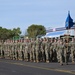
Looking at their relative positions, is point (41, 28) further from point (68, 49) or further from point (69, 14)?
point (68, 49)

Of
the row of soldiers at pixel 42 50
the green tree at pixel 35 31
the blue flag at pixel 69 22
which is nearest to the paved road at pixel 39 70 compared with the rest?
the row of soldiers at pixel 42 50

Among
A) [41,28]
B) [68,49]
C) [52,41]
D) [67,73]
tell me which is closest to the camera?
[67,73]

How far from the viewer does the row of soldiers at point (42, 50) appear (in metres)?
24.2

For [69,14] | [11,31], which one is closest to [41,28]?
[11,31]

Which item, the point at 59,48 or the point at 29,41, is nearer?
the point at 59,48

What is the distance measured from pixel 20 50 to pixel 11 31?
5306 centimetres

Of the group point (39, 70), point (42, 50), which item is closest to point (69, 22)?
point (42, 50)

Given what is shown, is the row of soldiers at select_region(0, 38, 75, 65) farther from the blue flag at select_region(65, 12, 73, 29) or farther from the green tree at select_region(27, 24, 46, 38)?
the green tree at select_region(27, 24, 46, 38)

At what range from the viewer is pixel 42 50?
90.4 feet

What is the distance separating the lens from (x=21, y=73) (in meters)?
17.8

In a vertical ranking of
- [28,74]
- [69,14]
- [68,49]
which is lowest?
[28,74]

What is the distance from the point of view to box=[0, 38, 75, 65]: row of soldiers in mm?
24156

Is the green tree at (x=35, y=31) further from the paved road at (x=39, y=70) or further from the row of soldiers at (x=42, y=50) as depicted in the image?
the paved road at (x=39, y=70)

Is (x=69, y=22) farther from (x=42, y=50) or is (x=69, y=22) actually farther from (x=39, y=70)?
(x=39, y=70)
